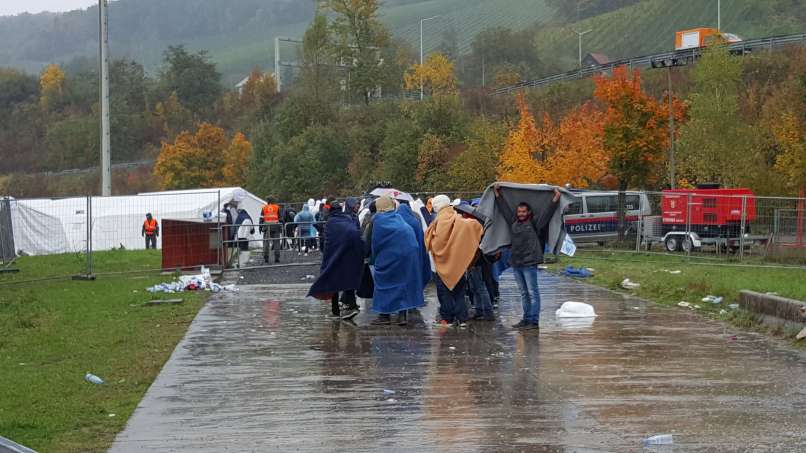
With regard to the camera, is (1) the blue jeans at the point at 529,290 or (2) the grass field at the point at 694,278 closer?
(1) the blue jeans at the point at 529,290

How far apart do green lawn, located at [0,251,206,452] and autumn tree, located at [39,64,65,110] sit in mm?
138116

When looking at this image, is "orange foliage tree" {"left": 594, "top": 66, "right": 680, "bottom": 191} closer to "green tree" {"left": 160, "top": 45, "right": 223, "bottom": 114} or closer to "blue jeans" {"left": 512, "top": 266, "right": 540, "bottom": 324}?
"blue jeans" {"left": 512, "top": 266, "right": 540, "bottom": 324}

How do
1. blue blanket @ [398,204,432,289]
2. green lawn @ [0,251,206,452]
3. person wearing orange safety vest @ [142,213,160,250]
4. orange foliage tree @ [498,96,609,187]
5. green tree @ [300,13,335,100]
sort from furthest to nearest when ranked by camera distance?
1. green tree @ [300,13,335,100]
2. orange foliage tree @ [498,96,609,187]
3. person wearing orange safety vest @ [142,213,160,250]
4. blue blanket @ [398,204,432,289]
5. green lawn @ [0,251,206,452]

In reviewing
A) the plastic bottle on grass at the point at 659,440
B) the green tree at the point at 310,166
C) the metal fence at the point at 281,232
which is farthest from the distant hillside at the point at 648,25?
the plastic bottle on grass at the point at 659,440

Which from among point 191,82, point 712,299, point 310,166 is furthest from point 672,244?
point 191,82

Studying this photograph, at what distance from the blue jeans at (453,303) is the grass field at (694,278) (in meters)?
3.61

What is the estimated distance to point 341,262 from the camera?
16.2 metres

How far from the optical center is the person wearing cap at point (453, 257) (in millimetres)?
15125

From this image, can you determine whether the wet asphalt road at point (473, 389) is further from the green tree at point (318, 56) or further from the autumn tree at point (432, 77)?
the autumn tree at point (432, 77)

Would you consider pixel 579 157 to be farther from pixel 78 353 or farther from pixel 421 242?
pixel 78 353

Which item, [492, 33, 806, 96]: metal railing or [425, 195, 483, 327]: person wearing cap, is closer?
[425, 195, 483, 327]: person wearing cap

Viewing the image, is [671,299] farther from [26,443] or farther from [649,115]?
[649,115]

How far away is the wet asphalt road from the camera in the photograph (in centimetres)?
825

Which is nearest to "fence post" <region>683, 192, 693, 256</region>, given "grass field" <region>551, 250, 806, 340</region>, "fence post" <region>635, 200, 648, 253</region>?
"grass field" <region>551, 250, 806, 340</region>
